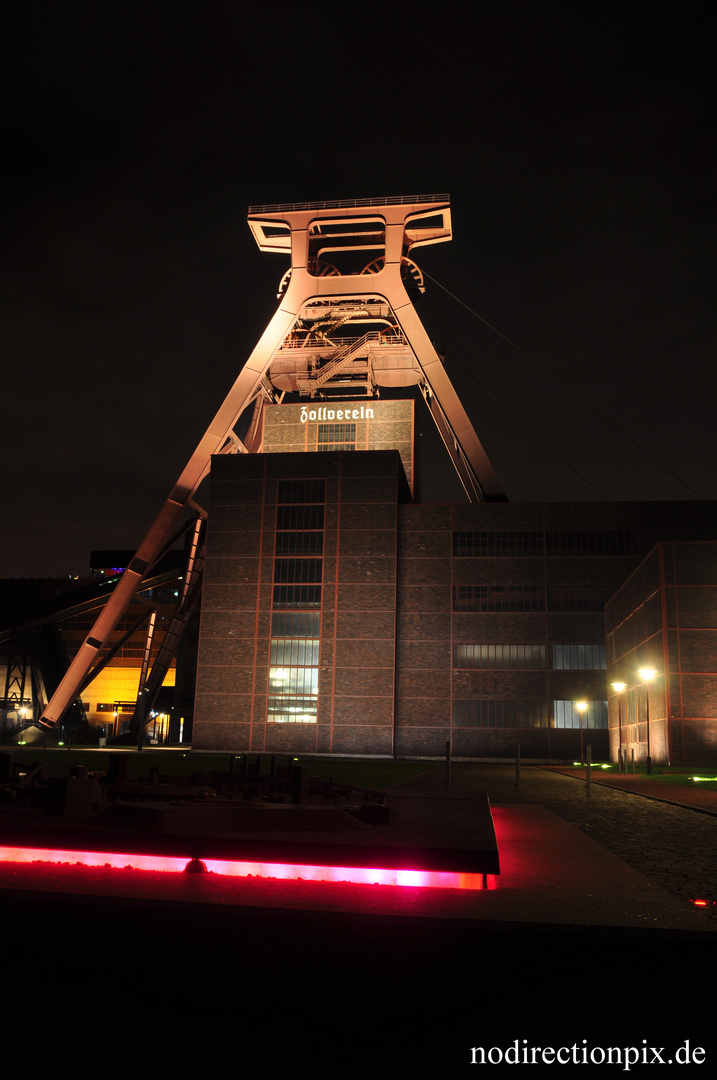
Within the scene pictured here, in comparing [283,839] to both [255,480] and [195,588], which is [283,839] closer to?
[255,480]

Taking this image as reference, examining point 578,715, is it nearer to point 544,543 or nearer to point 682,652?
point 544,543

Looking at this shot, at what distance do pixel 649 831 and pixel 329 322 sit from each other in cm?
5580

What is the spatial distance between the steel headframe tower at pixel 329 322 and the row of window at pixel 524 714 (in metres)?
12.2

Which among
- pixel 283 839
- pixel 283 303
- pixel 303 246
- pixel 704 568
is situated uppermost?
pixel 303 246

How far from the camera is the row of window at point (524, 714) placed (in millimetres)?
47844

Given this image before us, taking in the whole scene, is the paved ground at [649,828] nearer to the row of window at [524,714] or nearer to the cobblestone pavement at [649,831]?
the cobblestone pavement at [649,831]

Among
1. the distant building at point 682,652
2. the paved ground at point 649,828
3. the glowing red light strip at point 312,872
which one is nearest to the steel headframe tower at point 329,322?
the distant building at point 682,652

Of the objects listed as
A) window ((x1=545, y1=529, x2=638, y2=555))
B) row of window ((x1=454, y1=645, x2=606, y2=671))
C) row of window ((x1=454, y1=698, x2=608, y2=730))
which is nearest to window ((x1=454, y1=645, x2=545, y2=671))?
row of window ((x1=454, y1=645, x2=606, y2=671))

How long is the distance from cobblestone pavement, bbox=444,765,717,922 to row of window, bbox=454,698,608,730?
25.6 metres

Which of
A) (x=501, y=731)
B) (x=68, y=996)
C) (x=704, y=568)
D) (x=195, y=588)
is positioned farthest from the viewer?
(x=195, y=588)

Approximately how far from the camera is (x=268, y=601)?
49.9m

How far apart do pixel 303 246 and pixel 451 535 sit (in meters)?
22.0

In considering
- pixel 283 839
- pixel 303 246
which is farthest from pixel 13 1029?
pixel 303 246

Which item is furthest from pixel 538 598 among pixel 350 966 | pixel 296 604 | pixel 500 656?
pixel 350 966
